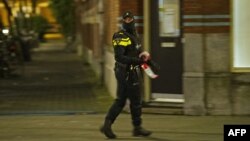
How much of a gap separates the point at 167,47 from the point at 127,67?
10.1ft

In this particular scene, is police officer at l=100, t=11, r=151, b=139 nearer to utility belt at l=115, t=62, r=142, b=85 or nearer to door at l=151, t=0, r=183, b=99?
utility belt at l=115, t=62, r=142, b=85

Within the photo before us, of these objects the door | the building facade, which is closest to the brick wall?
the building facade

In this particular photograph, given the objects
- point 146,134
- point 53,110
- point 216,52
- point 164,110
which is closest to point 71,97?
point 53,110

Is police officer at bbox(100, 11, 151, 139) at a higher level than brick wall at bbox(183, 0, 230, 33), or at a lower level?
lower

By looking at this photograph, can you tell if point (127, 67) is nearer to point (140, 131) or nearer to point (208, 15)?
point (140, 131)

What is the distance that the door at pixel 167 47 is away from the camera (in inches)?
495

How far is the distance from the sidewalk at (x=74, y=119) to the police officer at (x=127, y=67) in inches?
16.3

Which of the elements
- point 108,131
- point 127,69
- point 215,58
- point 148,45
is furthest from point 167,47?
point 108,131

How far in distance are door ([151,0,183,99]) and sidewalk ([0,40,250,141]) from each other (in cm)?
76

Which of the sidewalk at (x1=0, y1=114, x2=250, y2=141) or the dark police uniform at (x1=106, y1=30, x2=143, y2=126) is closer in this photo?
the dark police uniform at (x1=106, y1=30, x2=143, y2=126)

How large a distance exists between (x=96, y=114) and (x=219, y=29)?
9.82 feet

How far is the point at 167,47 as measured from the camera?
1262 cm

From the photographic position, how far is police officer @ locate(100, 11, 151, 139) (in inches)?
377

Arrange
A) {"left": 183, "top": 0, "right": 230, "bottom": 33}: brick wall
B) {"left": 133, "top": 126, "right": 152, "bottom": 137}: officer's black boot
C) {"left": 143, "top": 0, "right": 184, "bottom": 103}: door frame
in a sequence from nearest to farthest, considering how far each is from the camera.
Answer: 1. {"left": 133, "top": 126, "right": 152, "bottom": 137}: officer's black boot
2. {"left": 183, "top": 0, "right": 230, "bottom": 33}: brick wall
3. {"left": 143, "top": 0, "right": 184, "bottom": 103}: door frame
